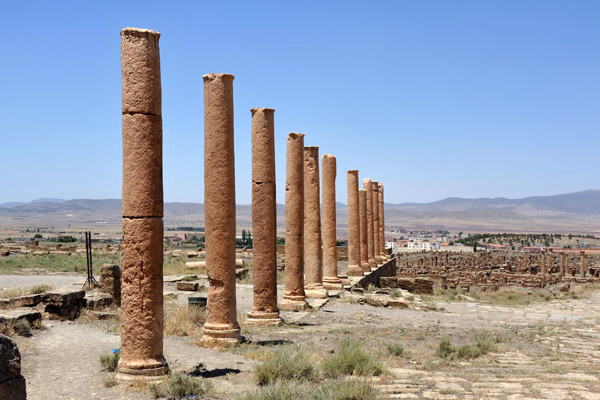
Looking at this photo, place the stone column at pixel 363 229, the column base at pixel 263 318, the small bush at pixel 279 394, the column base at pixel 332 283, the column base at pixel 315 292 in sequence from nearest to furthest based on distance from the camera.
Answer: the small bush at pixel 279 394 → the column base at pixel 263 318 → the column base at pixel 315 292 → the column base at pixel 332 283 → the stone column at pixel 363 229

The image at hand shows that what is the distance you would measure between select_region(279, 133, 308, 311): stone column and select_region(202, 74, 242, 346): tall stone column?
524 centimetres

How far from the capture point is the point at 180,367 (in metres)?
9.63

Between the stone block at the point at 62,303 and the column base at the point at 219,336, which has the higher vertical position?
the stone block at the point at 62,303

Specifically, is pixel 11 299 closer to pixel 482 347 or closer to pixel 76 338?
pixel 76 338

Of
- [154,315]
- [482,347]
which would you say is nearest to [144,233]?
[154,315]

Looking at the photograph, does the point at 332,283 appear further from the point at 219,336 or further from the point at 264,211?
the point at 219,336

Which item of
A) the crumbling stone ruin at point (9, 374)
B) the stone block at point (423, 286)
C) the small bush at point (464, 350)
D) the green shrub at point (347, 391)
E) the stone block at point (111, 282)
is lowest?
the stone block at point (423, 286)

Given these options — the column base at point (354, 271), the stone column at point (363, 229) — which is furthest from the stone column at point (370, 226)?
the column base at point (354, 271)

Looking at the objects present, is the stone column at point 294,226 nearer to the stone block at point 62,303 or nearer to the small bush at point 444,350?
the stone block at point 62,303

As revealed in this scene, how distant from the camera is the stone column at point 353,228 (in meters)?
26.9

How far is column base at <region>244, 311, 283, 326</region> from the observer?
14.3 metres

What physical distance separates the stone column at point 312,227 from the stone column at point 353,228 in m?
6.67

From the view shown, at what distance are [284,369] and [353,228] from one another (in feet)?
59.9

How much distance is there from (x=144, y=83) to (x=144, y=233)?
2130mm
